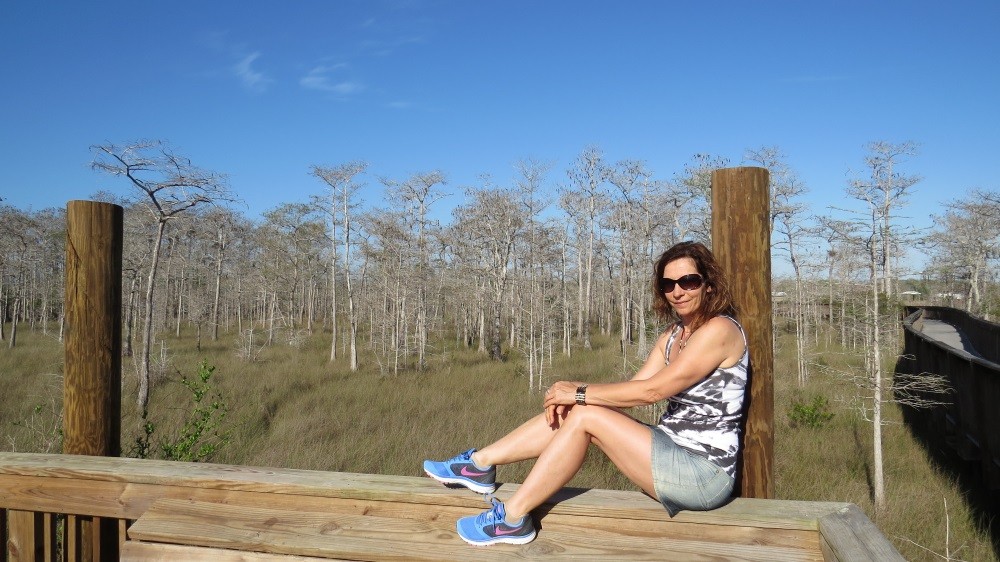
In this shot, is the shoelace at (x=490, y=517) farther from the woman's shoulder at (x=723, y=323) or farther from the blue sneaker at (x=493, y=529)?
the woman's shoulder at (x=723, y=323)

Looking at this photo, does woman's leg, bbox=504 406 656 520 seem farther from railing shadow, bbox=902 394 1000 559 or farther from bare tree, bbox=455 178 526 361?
bare tree, bbox=455 178 526 361

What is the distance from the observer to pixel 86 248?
3.26 m

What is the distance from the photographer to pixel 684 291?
8.65 ft

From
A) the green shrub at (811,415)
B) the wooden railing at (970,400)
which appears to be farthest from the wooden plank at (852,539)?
the green shrub at (811,415)

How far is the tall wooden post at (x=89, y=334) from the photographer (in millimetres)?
3242

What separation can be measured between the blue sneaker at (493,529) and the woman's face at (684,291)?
43.8 inches

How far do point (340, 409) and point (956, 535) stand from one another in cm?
964

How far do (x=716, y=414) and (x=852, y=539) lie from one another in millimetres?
645

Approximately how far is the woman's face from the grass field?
225cm

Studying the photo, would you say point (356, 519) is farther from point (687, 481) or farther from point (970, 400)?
point (970, 400)

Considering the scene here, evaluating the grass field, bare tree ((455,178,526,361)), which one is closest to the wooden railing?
the grass field

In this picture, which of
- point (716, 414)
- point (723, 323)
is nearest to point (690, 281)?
point (723, 323)

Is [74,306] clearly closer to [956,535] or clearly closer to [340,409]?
[956,535]

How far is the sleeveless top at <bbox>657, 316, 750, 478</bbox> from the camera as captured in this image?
2451 millimetres
